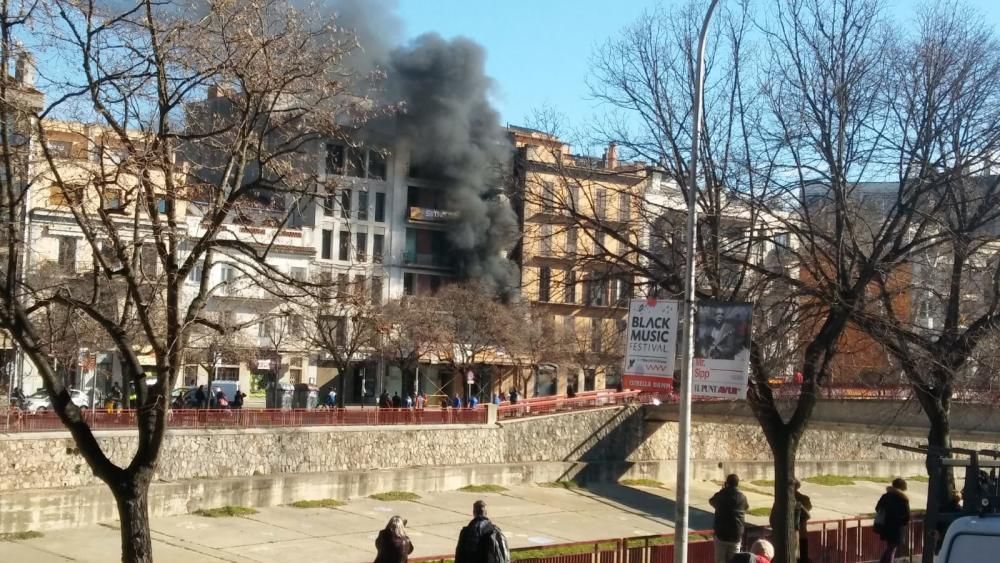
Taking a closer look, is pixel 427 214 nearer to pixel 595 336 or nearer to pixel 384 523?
pixel 595 336

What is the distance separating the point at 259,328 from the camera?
162 feet

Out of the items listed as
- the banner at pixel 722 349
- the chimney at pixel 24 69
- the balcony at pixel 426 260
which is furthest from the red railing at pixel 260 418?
the balcony at pixel 426 260

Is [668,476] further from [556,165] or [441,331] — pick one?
[556,165]

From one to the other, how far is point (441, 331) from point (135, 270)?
127ft

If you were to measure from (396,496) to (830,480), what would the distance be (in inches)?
927

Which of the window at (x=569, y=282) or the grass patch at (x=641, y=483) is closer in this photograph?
the window at (x=569, y=282)

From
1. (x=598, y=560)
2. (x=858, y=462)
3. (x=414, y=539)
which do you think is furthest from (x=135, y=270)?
(x=858, y=462)

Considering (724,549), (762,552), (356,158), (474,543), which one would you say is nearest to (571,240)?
(356,158)

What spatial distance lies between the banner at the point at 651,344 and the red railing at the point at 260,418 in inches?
610

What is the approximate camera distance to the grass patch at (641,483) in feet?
144

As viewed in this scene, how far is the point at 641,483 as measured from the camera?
44.4 m

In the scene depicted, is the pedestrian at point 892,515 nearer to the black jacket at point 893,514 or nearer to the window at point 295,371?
the black jacket at point 893,514

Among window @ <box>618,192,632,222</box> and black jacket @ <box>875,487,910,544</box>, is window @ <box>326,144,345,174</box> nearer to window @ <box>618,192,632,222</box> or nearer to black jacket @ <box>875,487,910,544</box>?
window @ <box>618,192,632,222</box>

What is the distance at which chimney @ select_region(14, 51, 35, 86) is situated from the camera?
11250 millimetres
